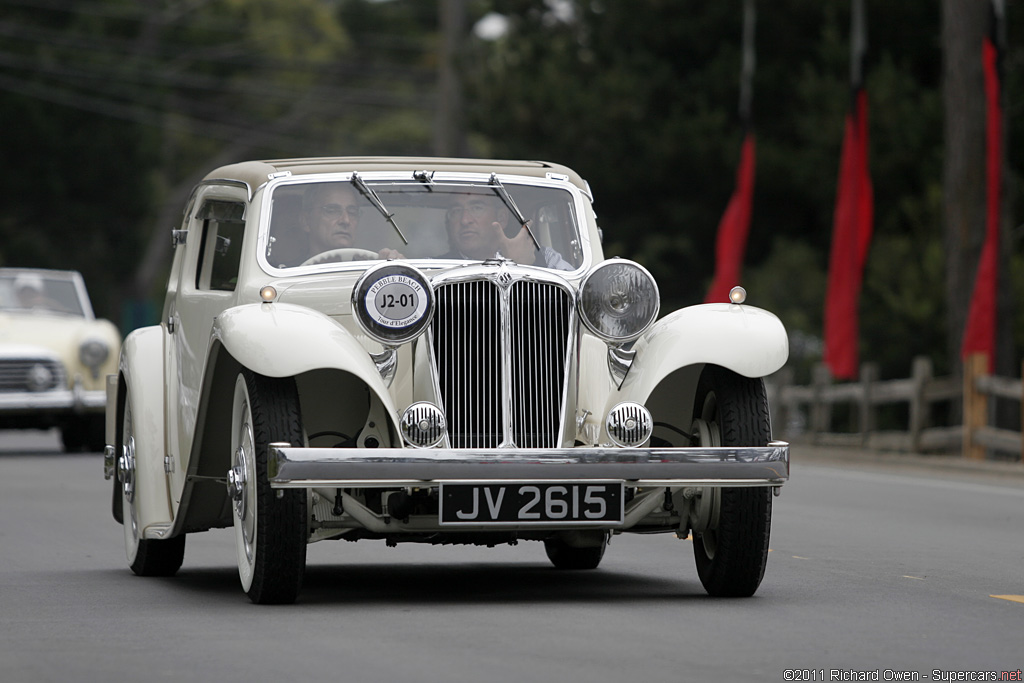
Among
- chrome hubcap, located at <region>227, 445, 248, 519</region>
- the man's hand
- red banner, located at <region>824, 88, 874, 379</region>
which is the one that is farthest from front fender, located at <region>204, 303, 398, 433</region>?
red banner, located at <region>824, 88, 874, 379</region>

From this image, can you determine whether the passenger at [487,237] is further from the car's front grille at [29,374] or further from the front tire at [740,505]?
the car's front grille at [29,374]

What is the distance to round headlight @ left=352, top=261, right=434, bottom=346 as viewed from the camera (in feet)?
27.9

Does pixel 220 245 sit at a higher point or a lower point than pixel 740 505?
higher

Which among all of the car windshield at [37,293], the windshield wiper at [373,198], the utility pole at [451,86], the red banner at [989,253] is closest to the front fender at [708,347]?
the windshield wiper at [373,198]

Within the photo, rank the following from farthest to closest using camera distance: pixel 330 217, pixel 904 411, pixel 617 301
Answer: pixel 904 411
pixel 330 217
pixel 617 301

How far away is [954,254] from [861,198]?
1790 millimetres

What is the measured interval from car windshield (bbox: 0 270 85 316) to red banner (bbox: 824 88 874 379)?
903cm

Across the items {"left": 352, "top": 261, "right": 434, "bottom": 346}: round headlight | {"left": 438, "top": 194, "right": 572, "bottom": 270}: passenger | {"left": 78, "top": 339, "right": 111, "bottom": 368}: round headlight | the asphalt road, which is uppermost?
{"left": 438, "top": 194, "right": 572, "bottom": 270}: passenger

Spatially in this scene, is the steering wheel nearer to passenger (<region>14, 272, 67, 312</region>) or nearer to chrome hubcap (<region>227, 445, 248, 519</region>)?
chrome hubcap (<region>227, 445, 248, 519</region>)

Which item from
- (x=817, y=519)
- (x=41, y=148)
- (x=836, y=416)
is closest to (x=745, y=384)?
(x=817, y=519)

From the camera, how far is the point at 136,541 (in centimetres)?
1037

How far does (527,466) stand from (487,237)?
1743 millimetres

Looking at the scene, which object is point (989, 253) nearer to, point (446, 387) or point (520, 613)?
point (446, 387)

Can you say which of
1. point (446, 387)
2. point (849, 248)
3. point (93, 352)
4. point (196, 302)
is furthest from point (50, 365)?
point (446, 387)
